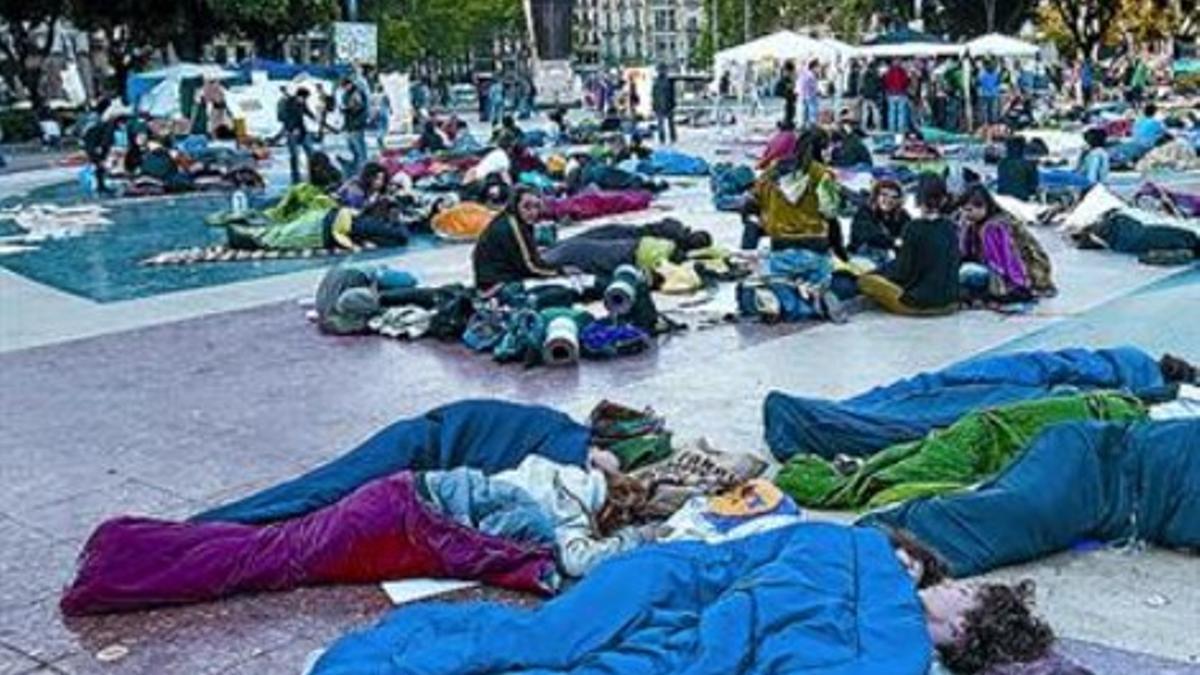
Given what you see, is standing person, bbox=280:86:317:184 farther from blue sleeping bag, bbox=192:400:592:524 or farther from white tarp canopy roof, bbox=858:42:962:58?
blue sleeping bag, bbox=192:400:592:524

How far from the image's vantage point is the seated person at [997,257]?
11.6 m

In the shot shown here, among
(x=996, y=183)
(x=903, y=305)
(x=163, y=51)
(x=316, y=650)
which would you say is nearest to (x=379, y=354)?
(x=903, y=305)

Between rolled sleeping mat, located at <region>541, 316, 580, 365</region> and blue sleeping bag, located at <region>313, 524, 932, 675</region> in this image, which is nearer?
blue sleeping bag, located at <region>313, 524, 932, 675</region>

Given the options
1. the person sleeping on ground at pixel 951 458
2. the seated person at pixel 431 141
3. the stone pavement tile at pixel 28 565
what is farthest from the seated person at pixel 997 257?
the seated person at pixel 431 141

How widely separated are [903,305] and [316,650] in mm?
6998

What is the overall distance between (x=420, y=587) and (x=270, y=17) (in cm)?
4073

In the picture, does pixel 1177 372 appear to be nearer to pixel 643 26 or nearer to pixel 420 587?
pixel 420 587

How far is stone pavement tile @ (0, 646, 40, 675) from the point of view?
530 cm

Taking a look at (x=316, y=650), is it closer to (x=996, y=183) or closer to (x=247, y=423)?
(x=247, y=423)

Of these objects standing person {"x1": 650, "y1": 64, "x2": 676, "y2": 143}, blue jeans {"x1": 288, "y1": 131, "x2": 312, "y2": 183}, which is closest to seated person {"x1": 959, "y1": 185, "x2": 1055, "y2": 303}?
blue jeans {"x1": 288, "y1": 131, "x2": 312, "y2": 183}

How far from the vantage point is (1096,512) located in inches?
232

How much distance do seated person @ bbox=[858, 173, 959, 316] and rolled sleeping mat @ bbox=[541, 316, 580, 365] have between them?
2.76 meters

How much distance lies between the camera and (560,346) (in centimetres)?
998

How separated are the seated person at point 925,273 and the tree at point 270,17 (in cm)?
3478
